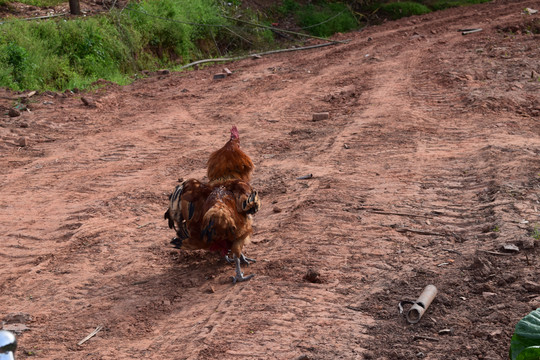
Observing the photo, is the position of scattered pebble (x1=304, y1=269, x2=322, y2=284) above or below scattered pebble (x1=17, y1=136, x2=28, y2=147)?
below

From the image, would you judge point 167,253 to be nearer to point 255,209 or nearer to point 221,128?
point 255,209

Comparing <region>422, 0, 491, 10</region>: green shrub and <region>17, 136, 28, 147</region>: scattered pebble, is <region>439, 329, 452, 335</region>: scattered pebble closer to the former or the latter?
<region>17, 136, 28, 147</region>: scattered pebble

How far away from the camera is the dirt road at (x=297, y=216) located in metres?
4.33

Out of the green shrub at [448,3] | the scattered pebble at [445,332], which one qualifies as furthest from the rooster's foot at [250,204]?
the green shrub at [448,3]

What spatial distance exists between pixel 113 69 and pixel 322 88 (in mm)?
5939

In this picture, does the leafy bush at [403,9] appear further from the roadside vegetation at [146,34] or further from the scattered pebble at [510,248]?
the scattered pebble at [510,248]

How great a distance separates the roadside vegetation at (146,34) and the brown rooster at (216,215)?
28.8ft

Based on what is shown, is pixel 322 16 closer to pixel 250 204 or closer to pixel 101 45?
pixel 101 45

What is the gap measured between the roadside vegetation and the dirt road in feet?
5.60

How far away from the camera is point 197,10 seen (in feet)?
58.3

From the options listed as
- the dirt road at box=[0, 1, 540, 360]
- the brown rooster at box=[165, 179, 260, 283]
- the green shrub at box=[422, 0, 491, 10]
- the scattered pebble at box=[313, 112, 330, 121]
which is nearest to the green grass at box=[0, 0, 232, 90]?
the dirt road at box=[0, 1, 540, 360]

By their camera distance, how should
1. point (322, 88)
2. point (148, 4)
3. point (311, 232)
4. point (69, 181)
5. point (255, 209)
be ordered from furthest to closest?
point (148, 4), point (322, 88), point (69, 181), point (311, 232), point (255, 209)

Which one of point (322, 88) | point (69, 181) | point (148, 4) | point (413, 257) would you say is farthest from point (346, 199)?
point (148, 4)

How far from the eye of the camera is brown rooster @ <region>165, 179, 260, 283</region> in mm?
4914
